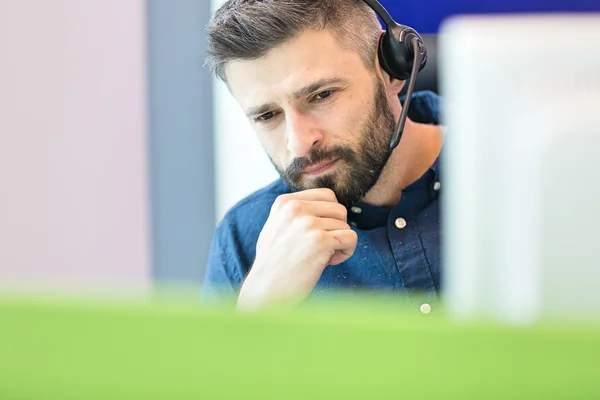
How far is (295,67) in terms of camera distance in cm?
114

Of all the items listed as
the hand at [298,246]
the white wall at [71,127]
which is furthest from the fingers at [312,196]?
the white wall at [71,127]

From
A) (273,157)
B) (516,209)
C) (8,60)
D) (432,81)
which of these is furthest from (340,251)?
(8,60)

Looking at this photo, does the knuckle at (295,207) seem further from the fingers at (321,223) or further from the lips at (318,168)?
the lips at (318,168)

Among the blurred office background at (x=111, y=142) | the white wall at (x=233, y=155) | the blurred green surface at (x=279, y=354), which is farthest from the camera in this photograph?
the blurred office background at (x=111, y=142)

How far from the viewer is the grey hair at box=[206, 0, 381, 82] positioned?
3.75 feet

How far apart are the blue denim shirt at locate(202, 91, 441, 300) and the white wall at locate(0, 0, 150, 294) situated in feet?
2.58

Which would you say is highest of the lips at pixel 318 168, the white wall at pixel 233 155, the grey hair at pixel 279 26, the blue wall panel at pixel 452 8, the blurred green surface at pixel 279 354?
the blue wall panel at pixel 452 8

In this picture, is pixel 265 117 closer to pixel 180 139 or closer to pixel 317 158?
pixel 317 158

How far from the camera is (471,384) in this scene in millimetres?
264

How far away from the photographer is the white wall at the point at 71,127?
199cm

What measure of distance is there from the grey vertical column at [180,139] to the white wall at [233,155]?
26 millimetres

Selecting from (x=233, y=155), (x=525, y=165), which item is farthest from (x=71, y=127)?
(x=525, y=165)

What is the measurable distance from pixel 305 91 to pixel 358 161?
0.14m

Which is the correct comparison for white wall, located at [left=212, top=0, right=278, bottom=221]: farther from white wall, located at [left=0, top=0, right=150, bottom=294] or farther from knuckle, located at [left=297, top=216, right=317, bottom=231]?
knuckle, located at [left=297, top=216, right=317, bottom=231]
